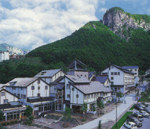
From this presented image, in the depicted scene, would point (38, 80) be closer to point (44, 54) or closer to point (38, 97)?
point (38, 97)

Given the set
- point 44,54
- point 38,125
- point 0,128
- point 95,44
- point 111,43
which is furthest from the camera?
point 111,43

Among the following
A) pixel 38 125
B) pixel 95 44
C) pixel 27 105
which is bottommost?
pixel 38 125

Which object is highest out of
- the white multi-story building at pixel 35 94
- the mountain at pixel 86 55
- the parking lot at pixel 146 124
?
the mountain at pixel 86 55

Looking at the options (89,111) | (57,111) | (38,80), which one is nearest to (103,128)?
(89,111)

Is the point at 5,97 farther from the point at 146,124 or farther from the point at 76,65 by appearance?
the point at 146,124

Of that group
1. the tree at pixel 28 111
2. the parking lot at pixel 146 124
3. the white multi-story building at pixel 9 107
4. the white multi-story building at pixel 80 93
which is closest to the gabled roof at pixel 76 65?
the white multi-story building at pixel 80 93

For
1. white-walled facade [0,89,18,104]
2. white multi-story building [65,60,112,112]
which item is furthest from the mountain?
white multi-story building [65,60,112,112]

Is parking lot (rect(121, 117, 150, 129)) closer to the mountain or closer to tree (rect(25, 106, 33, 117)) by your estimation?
tree (rect(25, 106, 33, 117))

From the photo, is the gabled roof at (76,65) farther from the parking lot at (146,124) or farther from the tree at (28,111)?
the parking lot at (146,124)

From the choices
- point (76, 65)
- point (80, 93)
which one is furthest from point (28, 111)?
point (76, 65)
